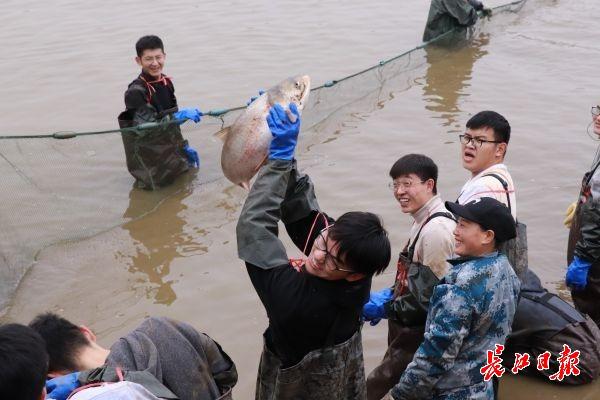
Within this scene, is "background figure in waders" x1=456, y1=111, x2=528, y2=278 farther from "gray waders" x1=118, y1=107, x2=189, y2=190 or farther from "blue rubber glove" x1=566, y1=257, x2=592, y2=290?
"gray waders" x1=118, y1=107, x2=189, y2=190

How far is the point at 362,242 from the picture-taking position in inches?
98.2

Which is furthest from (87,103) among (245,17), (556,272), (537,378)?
(537,378)

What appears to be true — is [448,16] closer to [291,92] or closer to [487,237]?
[291,92]

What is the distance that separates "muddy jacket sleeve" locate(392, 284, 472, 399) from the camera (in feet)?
9.72

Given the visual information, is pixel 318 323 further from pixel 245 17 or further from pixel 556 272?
pixel 245 17

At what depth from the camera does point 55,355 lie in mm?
2174

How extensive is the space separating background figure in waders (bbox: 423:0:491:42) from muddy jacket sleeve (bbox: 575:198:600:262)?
7.22 m

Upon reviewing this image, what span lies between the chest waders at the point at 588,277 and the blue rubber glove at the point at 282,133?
2.42 m

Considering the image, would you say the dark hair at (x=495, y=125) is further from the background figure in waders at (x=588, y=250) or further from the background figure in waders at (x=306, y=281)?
the background figure in waders at (x=306, y=281)

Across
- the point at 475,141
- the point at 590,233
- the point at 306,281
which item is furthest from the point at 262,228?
the point at 590,233

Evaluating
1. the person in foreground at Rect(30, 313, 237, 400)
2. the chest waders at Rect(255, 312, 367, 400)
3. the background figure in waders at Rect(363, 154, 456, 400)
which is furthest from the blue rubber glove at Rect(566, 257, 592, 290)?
the person in foreground at Rect(30, 313, 237, 400)

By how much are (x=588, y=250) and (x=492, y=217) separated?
168 centimetres

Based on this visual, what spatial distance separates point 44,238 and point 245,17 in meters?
8.61

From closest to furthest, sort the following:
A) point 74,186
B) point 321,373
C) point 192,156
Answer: point 321,373
point 74,186
point 192,156
